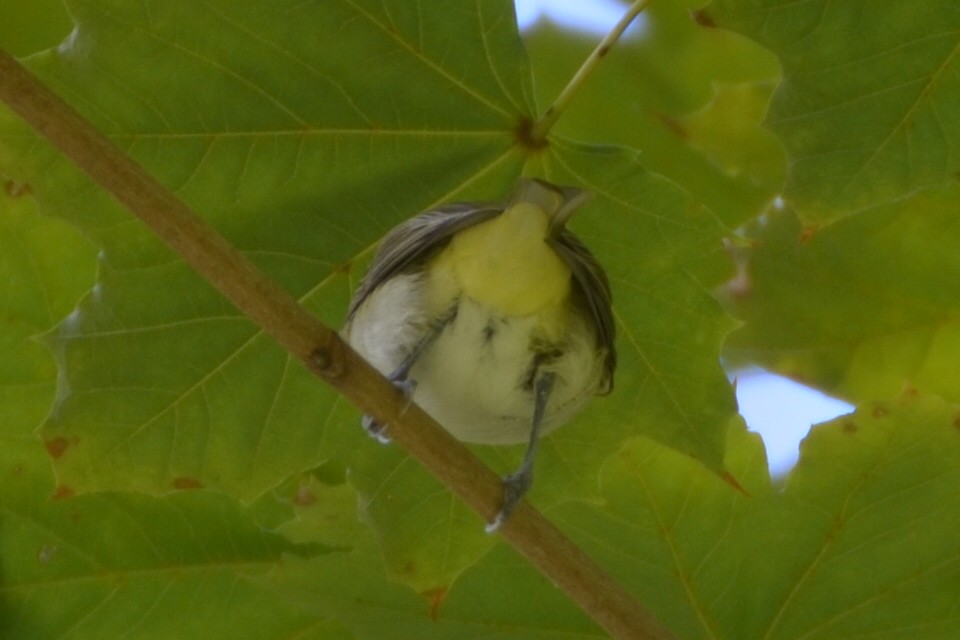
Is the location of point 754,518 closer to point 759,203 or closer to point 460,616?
point 460,616

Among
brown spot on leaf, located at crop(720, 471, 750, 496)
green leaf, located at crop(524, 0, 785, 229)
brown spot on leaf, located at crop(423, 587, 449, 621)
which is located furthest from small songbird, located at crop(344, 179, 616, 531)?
green leaf, located at crop(524, 0, 785, 229)

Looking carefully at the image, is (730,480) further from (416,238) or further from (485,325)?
(416,238)

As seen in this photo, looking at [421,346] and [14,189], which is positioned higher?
[14,189]

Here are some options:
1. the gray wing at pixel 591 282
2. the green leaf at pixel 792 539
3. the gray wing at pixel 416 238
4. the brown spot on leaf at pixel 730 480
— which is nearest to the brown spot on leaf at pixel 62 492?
the gray wing at pixel 416 238

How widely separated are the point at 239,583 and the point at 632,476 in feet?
3.75

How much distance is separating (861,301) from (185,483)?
7.03ft

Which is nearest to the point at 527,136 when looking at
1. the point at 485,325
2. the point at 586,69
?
the point at 586,69

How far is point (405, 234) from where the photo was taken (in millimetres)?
3383

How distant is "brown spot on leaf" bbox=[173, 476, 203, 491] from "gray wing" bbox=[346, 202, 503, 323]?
595mm

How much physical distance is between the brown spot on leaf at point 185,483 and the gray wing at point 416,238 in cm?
59

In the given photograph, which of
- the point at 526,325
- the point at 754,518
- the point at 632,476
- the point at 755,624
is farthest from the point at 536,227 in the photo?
the point at 755,624

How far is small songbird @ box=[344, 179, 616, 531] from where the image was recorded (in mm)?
3301

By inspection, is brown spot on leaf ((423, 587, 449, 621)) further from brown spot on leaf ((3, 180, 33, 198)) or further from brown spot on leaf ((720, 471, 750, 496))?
brown spot on leaf ((3, 180, 33, 198))

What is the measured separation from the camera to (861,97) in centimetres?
286
